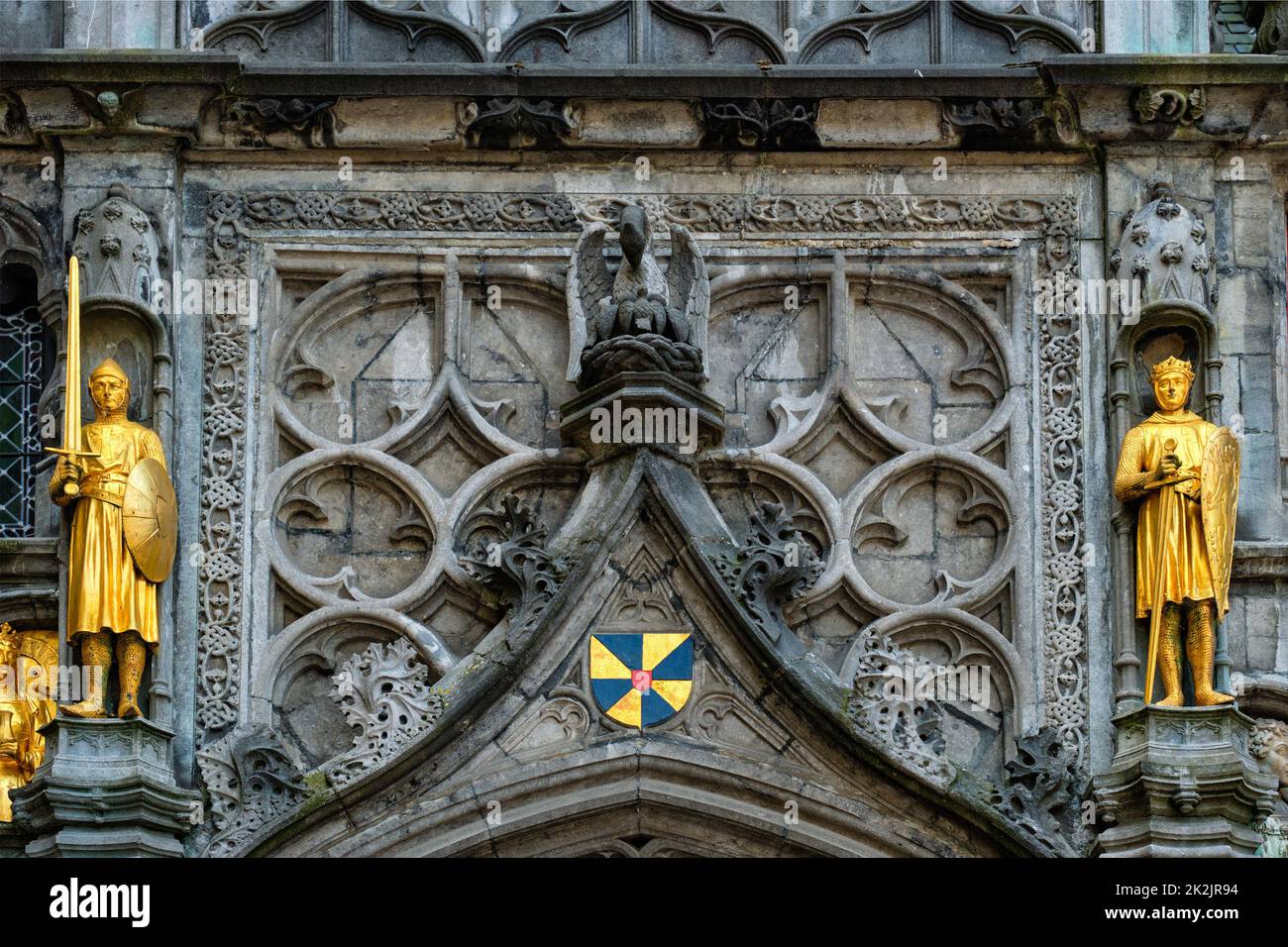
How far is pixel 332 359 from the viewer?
22609mm

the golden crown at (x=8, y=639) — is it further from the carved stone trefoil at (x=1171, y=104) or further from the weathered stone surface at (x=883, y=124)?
the carved stone trefoil at (x=1171, y=104)

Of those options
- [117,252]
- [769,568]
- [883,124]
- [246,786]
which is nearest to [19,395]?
[117,252]

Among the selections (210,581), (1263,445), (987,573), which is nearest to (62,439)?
(210,581)

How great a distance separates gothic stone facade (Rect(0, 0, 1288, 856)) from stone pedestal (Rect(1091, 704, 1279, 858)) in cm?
17

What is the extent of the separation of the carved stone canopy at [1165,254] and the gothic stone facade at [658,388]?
0.02 metres

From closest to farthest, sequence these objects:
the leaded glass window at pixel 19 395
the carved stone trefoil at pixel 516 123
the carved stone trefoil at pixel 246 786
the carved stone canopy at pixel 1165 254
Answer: the carved stone trefoil at pixel 246 786, the carved stone canopy at pixel 1165 254, the leaded glass window at pixel 19 395, the carved stone trefoil at pixel 516 123

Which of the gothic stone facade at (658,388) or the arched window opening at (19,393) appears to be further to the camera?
the arched window opening at (19,393)

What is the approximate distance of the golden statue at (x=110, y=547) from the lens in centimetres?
2142

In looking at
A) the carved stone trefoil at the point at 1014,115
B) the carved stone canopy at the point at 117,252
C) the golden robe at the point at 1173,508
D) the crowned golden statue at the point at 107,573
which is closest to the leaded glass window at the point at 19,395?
the carved stone canopy at the point at 117,252

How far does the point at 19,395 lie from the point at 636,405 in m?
3.28

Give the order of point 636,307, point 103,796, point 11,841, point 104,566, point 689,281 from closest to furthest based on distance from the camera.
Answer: point 103,796
point 11,841
point 104,566
point 636,307
point 689,281

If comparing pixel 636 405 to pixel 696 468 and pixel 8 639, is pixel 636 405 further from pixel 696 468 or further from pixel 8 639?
pixel 8 639

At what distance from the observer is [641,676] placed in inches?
855

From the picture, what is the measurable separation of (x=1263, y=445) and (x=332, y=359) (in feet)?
15.7
